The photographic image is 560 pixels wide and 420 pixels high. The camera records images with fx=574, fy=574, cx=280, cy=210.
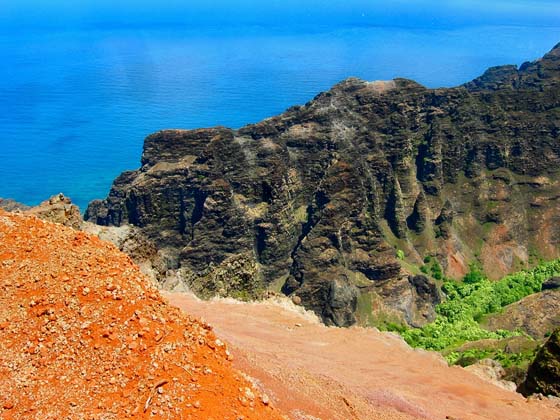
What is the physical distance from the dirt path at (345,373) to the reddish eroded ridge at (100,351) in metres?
4.85

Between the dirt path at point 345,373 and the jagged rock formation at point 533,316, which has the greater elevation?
the dirt path at point 345,373

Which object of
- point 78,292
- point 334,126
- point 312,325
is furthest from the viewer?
point 334,126

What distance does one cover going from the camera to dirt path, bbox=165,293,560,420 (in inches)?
768

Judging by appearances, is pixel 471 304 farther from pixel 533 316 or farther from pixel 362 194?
pixel 362 194

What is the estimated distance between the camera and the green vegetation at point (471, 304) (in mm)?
58281

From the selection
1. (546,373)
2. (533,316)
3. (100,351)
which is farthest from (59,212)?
(533,316)

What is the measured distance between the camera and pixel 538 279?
7306cm

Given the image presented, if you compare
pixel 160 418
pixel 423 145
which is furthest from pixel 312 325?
pixel 423 145

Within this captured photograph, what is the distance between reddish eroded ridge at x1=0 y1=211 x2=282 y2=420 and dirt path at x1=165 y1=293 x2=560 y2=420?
4847mm

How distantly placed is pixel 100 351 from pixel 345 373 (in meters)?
14.2

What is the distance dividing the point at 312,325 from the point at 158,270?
35.7ft

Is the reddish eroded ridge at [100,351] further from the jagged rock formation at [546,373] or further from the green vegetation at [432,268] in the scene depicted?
the green vegetation at [432,268]

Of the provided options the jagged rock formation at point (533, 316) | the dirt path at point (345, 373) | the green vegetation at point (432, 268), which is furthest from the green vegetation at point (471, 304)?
the dirt path at point (345, 373)

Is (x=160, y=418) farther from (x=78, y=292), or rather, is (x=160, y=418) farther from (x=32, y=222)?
(x=32, y=222)
